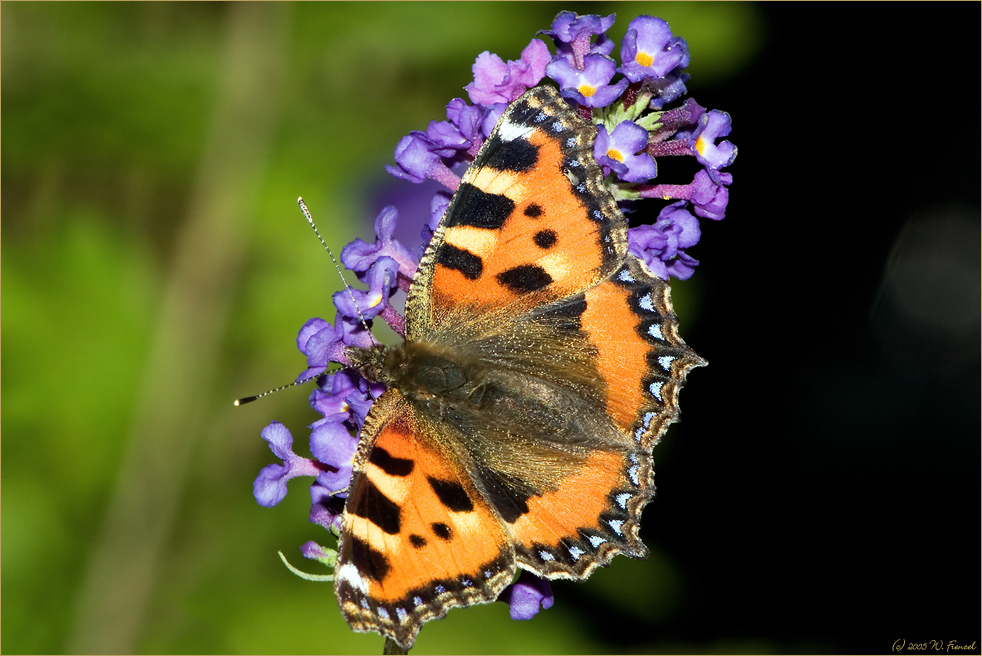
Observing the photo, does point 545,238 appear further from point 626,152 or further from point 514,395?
point 514,395

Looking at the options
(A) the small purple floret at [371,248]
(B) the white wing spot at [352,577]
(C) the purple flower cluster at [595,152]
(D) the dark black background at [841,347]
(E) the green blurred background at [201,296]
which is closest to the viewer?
(B) the white wing spot at [352,577]

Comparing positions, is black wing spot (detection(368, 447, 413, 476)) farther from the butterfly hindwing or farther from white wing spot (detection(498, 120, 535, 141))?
white wing spot (detection(498, 120, 535, 141))

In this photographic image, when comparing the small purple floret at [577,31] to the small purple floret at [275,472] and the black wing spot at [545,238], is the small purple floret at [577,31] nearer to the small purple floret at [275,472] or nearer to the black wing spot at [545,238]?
the black wing spot at [545,238]

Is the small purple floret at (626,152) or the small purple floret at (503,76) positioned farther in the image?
the small purple floret at (503,76)

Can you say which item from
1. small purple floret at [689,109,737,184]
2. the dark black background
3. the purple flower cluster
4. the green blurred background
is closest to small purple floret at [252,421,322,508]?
the purple flower cluster

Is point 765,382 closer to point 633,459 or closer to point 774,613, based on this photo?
point 774,613

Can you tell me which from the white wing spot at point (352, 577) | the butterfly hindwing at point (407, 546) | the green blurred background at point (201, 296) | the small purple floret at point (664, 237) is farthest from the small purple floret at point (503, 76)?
the green blurred background at point (201, 296)
